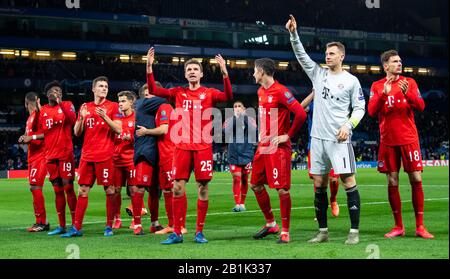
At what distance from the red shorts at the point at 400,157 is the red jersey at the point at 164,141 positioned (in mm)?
3067

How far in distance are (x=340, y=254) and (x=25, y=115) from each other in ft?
139

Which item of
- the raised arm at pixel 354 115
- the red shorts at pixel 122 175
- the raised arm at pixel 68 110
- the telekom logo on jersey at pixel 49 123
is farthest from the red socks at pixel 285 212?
the telekom logo on jersey at pixel 49 123

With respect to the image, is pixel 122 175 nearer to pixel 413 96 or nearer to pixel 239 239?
pixel 239 239

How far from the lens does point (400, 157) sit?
9938 millimetres


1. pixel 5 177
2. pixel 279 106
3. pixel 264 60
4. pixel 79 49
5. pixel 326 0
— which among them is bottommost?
pixel 5 177

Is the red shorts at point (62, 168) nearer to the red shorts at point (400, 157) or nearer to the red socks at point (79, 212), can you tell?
the red socks at point (79, 212)

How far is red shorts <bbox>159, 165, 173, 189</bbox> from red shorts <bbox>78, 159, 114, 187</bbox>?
736mm

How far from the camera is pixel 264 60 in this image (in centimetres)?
957

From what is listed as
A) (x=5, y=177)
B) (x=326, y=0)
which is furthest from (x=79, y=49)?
(x=326, y=0)

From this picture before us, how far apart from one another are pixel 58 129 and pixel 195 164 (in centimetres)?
302

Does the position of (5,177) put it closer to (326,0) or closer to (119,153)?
(119,153)

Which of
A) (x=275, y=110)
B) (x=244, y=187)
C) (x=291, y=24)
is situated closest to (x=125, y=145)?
(x=275, y=110)

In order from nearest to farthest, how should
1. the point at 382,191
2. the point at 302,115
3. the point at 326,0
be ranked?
the point at 302,115, the point at 382,191, the point at 326,0

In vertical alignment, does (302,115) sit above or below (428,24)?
below
